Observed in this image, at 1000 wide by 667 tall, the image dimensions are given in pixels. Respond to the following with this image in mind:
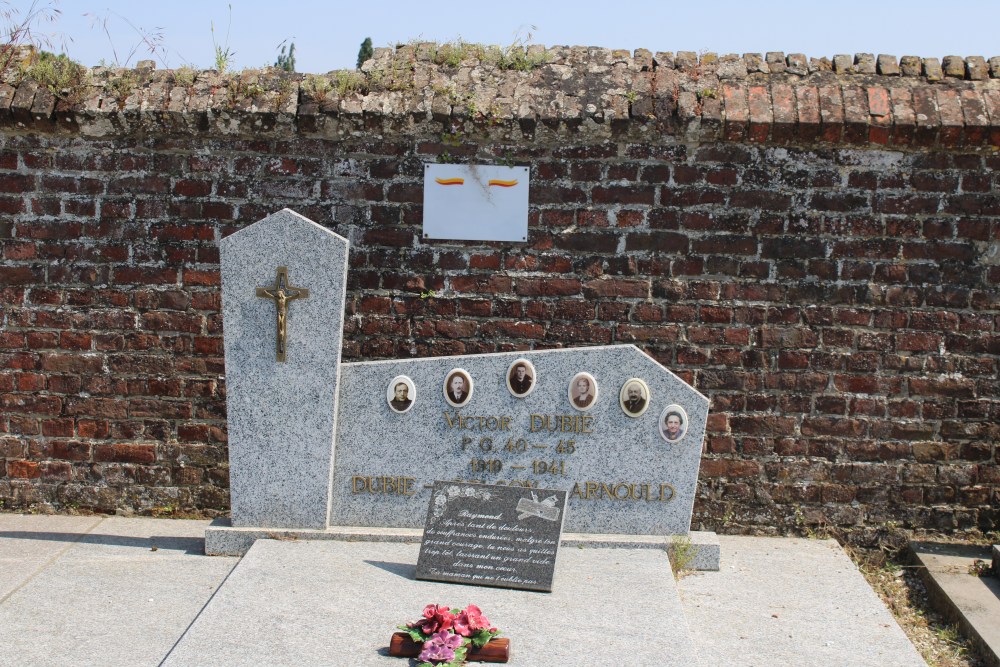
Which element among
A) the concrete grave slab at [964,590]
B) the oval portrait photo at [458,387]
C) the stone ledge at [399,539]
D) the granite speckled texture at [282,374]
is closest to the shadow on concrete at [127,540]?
the stone ledge at [399,539]

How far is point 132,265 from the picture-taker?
5.16 m

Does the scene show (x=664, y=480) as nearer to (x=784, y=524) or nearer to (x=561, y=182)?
(x=784, y=524)

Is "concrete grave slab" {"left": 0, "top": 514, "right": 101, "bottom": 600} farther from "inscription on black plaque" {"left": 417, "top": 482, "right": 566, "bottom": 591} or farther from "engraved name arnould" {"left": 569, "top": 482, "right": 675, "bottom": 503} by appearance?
"engraved name arnould" {"left": 569, "top": 482, "right": 675, "bottom": 503}

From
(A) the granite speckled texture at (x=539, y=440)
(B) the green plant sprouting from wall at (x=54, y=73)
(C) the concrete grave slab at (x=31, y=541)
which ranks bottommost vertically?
(C) the concrete grave slab at (x=31, y=541)

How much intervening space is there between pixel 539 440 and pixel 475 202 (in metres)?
1.25

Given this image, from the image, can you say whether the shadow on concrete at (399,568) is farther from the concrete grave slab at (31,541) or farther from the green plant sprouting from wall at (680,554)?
the concrete grave slab at (31,541)

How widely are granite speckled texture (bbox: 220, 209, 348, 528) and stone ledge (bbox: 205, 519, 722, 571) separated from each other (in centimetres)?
7

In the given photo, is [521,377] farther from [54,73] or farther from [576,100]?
[54,73]

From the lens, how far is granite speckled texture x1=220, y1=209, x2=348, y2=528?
4.58 metres

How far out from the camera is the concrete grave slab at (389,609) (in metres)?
3.51

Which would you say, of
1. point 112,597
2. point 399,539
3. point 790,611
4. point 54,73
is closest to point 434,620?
point 399,539

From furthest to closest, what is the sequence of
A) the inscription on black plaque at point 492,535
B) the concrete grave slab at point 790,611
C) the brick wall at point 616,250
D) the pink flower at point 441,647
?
the brick wall at point 616,250, the inscription on black plaque at point 492,535, the concrete grave slab at point 790,611, the pink flower at point 441,647

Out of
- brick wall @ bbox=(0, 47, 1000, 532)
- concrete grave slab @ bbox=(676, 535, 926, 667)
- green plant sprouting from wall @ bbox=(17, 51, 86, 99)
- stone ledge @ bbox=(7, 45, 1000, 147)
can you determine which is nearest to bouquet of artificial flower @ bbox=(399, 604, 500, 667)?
concrete grave slab @ bbox=(676, 535, 926, 667)

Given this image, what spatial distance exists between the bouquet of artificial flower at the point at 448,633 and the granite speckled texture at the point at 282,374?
1213mm
